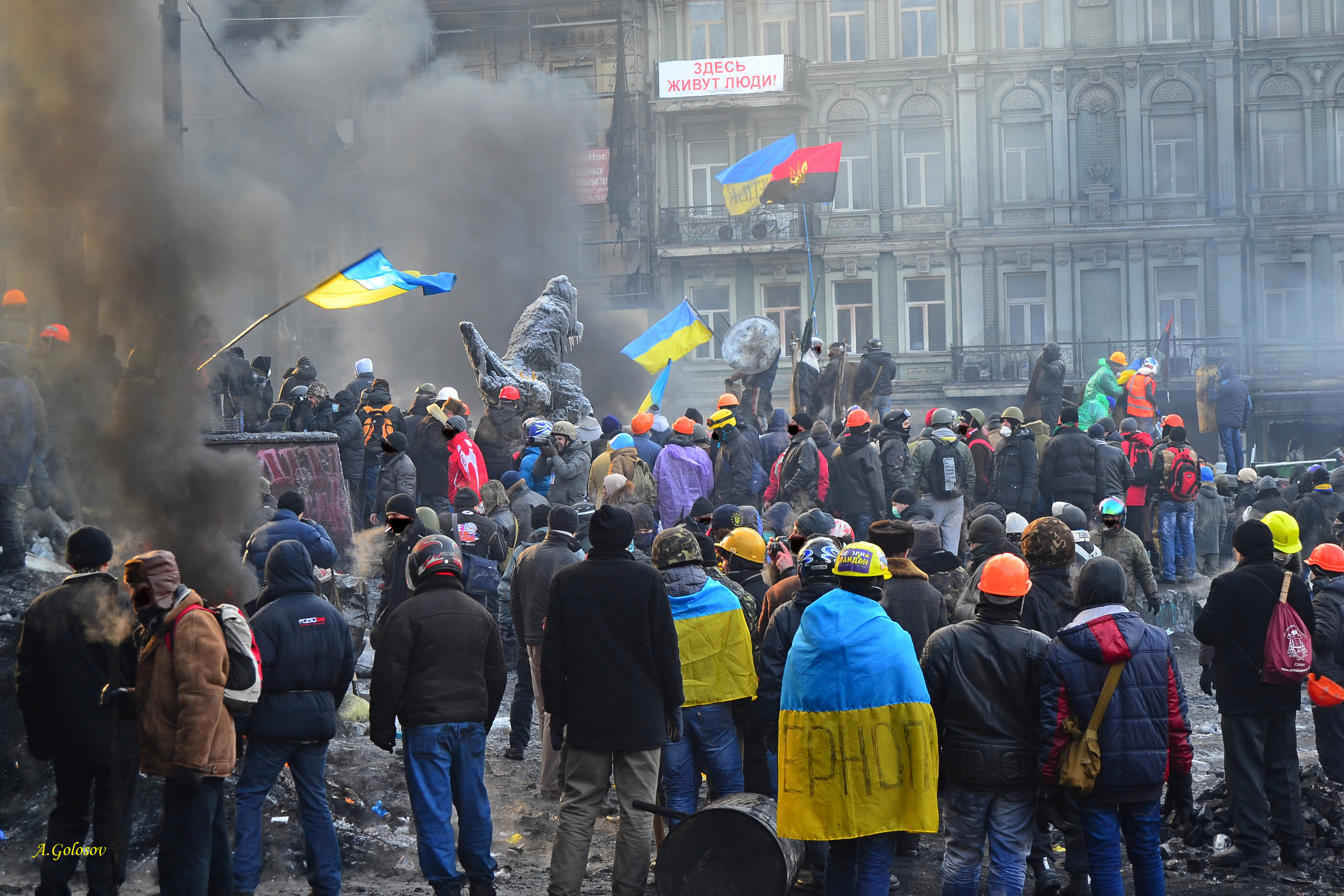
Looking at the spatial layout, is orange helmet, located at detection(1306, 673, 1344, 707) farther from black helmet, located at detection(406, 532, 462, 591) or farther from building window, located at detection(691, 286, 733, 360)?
building window, located at detection(691, 286, 733, 360)

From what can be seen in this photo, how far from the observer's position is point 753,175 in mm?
21672

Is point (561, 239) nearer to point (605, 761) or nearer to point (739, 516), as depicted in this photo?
point (739, 516)

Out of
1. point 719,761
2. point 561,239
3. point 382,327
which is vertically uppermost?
point 561,239

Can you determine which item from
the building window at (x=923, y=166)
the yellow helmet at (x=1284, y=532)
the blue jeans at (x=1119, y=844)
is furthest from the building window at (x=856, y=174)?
the blue jeans at (x=1119, y=844)

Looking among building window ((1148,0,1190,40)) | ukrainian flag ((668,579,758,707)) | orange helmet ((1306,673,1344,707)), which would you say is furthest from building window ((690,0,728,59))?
ukrainian flag ((668,579,758,707))

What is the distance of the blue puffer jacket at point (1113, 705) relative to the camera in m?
5.02

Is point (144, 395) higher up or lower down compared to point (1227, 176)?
lower down

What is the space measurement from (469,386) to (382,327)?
11.9ft

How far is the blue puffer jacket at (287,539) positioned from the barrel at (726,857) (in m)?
3.06

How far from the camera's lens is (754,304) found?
31859mm

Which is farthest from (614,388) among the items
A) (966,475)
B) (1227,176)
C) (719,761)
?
(719,761)

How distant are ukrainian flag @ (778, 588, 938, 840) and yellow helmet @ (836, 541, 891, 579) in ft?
0.38

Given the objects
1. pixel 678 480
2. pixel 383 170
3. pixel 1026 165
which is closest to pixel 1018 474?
pixel 678 480

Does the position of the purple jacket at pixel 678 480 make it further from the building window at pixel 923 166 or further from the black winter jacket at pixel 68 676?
the building window at pixel 923 166
